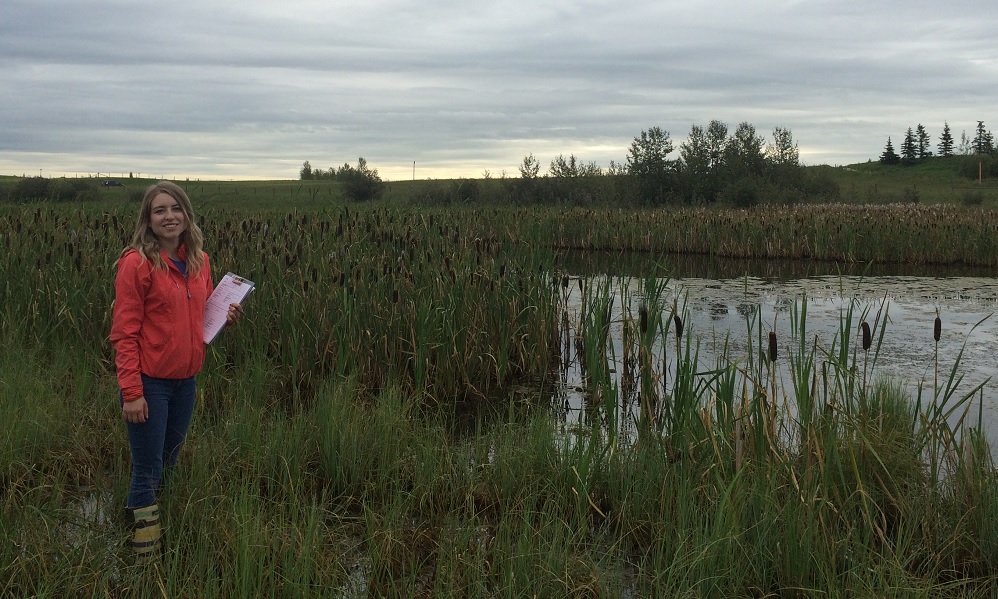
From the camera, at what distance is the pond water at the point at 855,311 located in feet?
20.7

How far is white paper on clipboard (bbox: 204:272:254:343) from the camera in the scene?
3.35 metres

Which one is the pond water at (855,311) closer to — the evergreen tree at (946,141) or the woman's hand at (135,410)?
the woman's hand at (135,410)

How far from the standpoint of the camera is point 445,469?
3994 millimetres

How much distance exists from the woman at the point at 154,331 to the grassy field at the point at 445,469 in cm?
17

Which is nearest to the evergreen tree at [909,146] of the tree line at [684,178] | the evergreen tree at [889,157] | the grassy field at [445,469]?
the evergreen tree at [889,157]

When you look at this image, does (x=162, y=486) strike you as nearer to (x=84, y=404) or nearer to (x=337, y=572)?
(x=337, y=572)

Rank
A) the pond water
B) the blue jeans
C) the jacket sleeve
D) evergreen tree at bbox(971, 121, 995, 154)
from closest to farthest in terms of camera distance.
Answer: the jacket sleeve, the blue jeans, the pond water, evergreen tree at bbox(971, 121, 995, 154)

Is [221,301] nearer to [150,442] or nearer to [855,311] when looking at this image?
[150,442]

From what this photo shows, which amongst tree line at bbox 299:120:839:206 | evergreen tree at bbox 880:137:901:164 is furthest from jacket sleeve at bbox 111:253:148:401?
evergreen tree at bbox 880:137:901:164

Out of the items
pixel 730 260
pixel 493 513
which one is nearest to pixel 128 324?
pixel 493 513

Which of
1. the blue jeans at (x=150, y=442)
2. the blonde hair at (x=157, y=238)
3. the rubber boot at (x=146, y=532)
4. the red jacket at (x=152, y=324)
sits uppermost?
the blonde hair at (x=157, y=238)

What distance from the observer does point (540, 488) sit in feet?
12.7

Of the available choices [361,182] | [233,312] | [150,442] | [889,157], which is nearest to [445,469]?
[233,312]

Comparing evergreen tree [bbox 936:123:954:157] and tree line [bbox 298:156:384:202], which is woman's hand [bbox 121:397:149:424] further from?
evergreen tree [bbox 936:123:954:157]
